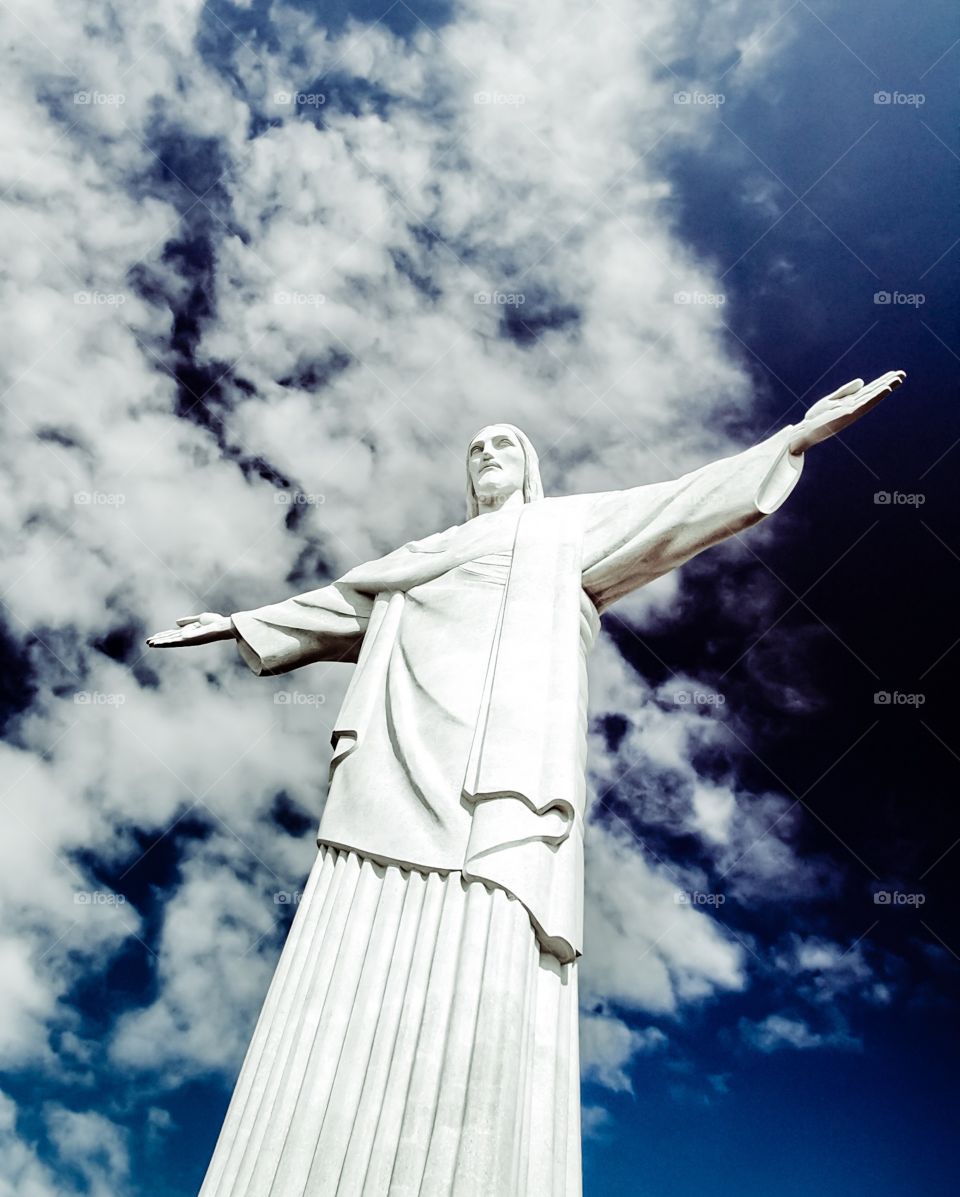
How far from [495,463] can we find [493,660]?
2.82 metres

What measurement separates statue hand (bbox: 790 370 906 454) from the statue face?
2735 mm

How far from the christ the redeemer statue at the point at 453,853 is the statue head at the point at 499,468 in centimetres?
55

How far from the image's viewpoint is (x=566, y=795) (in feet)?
23.8

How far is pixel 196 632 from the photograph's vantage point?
32.1 ft

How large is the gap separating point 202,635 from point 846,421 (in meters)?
5.74

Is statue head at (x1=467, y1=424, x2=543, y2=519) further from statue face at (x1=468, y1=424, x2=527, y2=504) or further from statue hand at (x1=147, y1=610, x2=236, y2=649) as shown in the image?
statue hand at (x1=147, y1=610, x2=236, y2=649)

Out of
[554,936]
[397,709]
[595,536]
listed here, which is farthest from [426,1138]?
[595,536]

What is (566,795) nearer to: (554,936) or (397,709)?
(554,936)

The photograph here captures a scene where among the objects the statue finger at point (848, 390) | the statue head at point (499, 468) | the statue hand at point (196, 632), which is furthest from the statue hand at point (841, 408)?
the statue hand at point (196, 632)

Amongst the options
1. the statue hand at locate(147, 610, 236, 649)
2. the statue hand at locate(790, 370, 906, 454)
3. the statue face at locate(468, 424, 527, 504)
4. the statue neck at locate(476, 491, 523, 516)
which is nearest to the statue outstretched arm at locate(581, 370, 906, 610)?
the statue hand at locate(790, 370, 906, 454)

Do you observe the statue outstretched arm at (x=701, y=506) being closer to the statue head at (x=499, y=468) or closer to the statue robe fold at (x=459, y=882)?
the statue robe fold at (x=459, y=882)

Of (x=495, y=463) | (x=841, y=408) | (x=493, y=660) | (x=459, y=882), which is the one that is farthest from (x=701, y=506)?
(x=459, y=882)

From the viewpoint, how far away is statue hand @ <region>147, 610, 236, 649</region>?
9.71 m

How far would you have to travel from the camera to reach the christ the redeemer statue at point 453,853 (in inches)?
240
